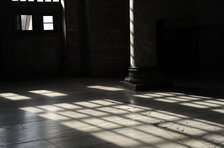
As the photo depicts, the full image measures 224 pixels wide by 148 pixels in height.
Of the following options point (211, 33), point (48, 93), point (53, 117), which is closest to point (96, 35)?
point (48, 93)

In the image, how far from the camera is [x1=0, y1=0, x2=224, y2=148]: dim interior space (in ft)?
21.0

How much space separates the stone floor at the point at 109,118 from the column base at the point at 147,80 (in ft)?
1.23

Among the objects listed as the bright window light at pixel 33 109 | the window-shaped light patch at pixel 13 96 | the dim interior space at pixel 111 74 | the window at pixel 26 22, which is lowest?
the window-shaped light patch at pixel 13 96

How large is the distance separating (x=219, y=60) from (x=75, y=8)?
681cm

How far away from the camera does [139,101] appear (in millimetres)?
9445

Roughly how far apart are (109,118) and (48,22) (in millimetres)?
9516

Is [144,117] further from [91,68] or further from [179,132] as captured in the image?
[91,68]

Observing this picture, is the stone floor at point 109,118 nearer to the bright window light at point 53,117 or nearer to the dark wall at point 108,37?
the bright window light at point 53,117

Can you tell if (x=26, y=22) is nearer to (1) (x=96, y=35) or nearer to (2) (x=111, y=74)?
(1) (x=96, y=35)

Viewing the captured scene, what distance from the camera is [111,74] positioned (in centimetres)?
1608

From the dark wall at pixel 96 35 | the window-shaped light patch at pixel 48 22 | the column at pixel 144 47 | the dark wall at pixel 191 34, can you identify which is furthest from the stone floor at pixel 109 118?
the dark wall at pixel 191 34

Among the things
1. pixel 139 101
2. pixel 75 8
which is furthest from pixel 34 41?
pixel 139 101

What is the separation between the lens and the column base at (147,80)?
11391 mm

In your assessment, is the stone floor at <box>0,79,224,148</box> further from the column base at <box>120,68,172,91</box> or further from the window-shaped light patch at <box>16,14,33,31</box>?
the window-shaped light patch at <box>16,14,33,31</box>
